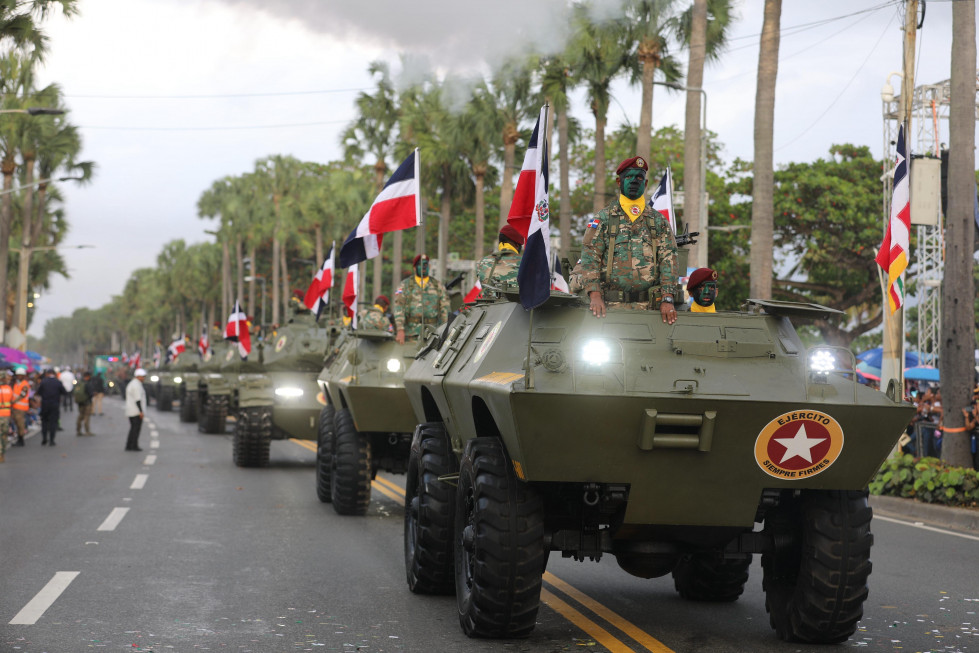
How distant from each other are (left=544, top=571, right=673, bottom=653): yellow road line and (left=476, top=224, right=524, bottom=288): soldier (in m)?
2.27

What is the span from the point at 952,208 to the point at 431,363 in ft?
29.8

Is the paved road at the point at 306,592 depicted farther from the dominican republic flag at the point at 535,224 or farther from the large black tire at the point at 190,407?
the large black tire at the point at 190,407

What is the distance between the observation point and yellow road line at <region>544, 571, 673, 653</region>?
7016 millimetres

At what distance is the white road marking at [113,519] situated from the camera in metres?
12.4

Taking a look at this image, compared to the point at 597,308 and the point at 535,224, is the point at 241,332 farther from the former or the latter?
the point at 597,308

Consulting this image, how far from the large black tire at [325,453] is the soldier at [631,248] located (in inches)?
261

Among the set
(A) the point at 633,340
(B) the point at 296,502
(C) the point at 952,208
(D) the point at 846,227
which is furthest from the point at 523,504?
(D) the point at 846,227

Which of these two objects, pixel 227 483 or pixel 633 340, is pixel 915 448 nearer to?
pixel 227 483

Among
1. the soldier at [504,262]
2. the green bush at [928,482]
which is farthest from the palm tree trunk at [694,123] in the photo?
the soldier at [504,262]

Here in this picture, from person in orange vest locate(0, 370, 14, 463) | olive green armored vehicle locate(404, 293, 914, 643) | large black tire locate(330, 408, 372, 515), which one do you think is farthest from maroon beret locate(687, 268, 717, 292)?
person in orange vest locate(0, 370, 14, 463)

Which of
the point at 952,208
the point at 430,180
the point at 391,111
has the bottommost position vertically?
the point at 952,208

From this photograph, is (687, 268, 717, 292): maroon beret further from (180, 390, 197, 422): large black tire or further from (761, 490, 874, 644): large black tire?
(180, 390, 197, 422): large black tire

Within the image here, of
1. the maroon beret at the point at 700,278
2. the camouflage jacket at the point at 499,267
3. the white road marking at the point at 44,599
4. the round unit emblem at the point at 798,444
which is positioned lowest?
the white road marking at the point at 44,599

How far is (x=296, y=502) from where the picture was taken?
1524cm
